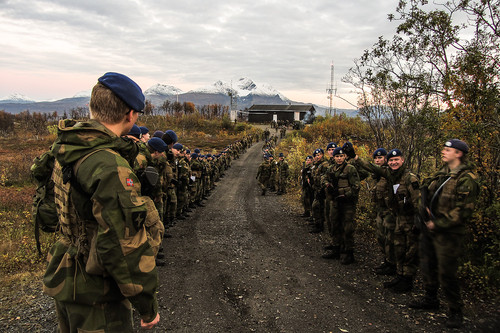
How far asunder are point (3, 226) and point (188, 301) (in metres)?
6.48

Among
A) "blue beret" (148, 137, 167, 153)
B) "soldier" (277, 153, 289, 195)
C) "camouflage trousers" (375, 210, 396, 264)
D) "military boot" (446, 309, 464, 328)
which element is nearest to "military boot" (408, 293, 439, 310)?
"military boot" (446, 309, 464, 328)

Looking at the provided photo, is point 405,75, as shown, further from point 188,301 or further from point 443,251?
point 188,301

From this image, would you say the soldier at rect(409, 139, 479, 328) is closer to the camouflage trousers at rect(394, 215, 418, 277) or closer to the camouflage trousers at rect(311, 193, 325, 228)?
the camouflage trousers at rect(394, 215, 418, 277)

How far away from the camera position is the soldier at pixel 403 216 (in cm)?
458

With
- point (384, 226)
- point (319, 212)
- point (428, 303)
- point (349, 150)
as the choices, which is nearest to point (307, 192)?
point (319, 212)

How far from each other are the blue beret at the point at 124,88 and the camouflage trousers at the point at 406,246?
14.9 ft

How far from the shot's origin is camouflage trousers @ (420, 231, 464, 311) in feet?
12.1

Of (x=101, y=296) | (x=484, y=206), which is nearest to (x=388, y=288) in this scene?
(x=484, y=206)

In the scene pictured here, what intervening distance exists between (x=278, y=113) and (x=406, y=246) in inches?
2825

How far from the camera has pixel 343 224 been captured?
5883mm

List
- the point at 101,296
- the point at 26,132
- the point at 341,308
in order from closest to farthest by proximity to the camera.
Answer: the point at 101,296
the point at 341,308
the point at 26,132

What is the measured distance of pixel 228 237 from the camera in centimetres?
736

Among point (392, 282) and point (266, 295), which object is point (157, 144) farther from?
point (392, 282)

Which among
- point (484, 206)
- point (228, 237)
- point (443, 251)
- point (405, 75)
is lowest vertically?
point (228, 237)
